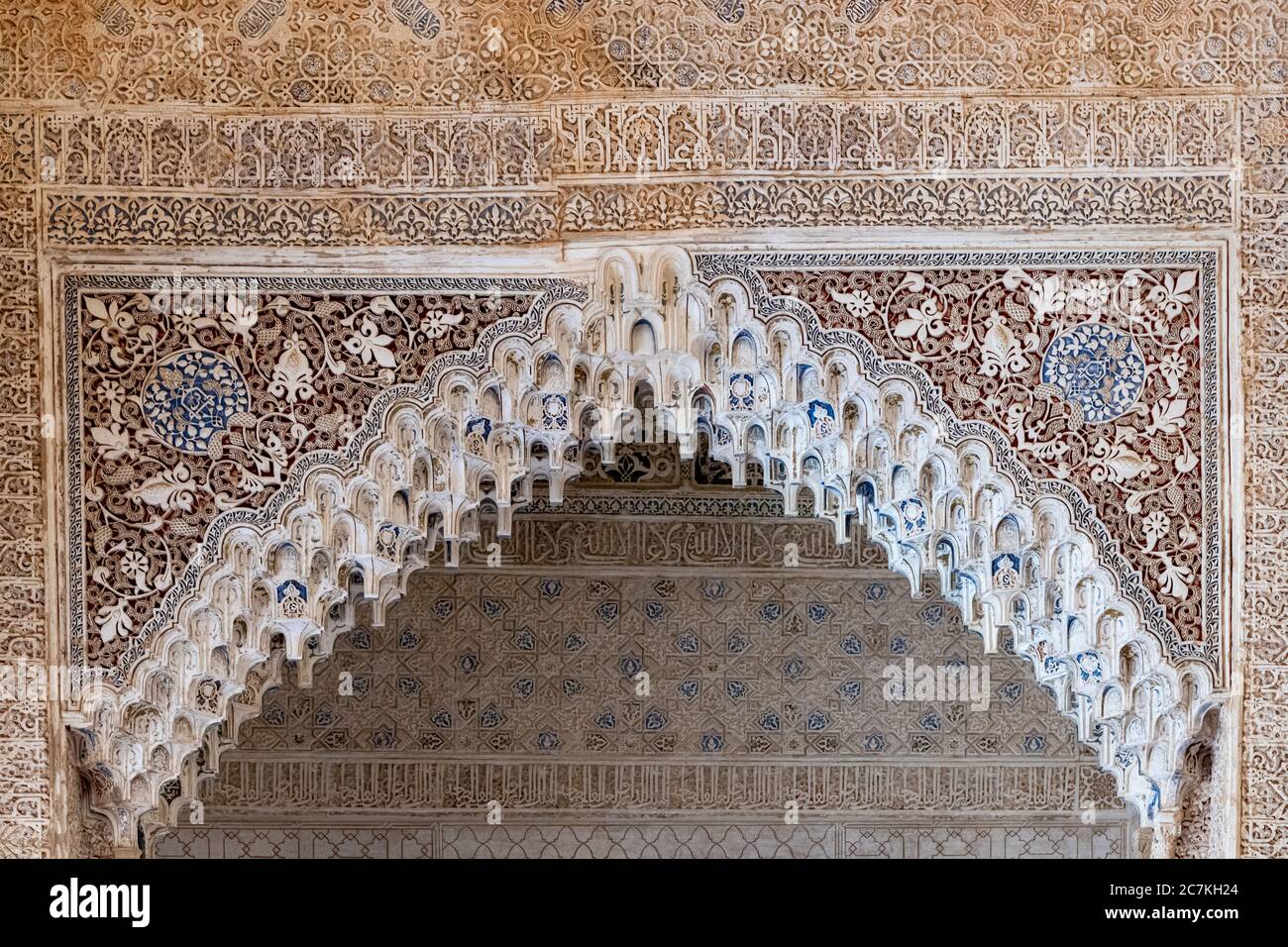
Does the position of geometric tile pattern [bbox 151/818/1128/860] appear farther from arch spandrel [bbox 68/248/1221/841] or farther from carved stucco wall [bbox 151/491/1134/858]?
arch spandrel [bbox 68/248/1221/841]

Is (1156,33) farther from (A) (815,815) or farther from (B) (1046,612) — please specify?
(A) (815,815)

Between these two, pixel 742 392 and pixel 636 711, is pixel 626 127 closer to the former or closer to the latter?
pixel 742 392

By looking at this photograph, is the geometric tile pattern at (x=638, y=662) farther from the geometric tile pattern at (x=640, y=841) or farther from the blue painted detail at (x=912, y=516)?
the blue painted detail at (x=912, y=516)

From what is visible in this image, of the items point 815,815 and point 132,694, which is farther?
point 815,815

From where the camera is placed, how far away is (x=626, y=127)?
15.6 feet

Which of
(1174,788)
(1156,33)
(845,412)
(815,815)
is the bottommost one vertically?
(815,815)

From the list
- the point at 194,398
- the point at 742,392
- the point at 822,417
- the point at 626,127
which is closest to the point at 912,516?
the point at 822,417

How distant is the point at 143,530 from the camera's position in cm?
469

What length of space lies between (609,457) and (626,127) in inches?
31.9

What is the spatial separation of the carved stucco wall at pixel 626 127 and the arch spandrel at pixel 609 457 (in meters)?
0.17
